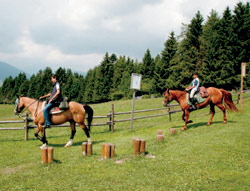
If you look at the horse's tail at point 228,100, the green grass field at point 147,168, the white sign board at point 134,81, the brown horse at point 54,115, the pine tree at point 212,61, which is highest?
the pine tree at point 212,61

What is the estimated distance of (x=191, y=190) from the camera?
16.1 feet

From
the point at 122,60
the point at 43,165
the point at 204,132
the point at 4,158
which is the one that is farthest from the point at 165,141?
the point at 122,60

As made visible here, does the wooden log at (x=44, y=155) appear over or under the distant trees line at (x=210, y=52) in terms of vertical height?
under

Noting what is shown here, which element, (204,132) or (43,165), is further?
(204,132)

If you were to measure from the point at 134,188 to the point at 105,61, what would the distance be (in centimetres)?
6171

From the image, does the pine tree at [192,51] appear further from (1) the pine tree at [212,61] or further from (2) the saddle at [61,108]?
(2) the saddle at [61,108]

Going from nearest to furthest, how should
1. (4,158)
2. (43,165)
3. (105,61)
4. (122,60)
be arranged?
(43,165) < (4,158) < (105,61) < (122,60)

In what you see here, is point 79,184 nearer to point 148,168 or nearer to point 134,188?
point 134,188

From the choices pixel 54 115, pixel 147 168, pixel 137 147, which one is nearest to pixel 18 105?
pixel 54 115

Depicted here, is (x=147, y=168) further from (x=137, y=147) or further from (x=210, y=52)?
(x=210, y=52)

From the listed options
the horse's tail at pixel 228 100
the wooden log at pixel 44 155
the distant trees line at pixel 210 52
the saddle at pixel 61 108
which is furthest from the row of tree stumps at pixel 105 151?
the distant trees line at pixel 210 52

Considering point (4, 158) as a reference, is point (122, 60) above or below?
above

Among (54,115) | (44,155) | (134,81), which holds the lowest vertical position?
(44,155)

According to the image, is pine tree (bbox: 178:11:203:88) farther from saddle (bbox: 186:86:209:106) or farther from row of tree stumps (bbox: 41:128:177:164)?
row of tree stumps (bbox: 41:128:177:164)
